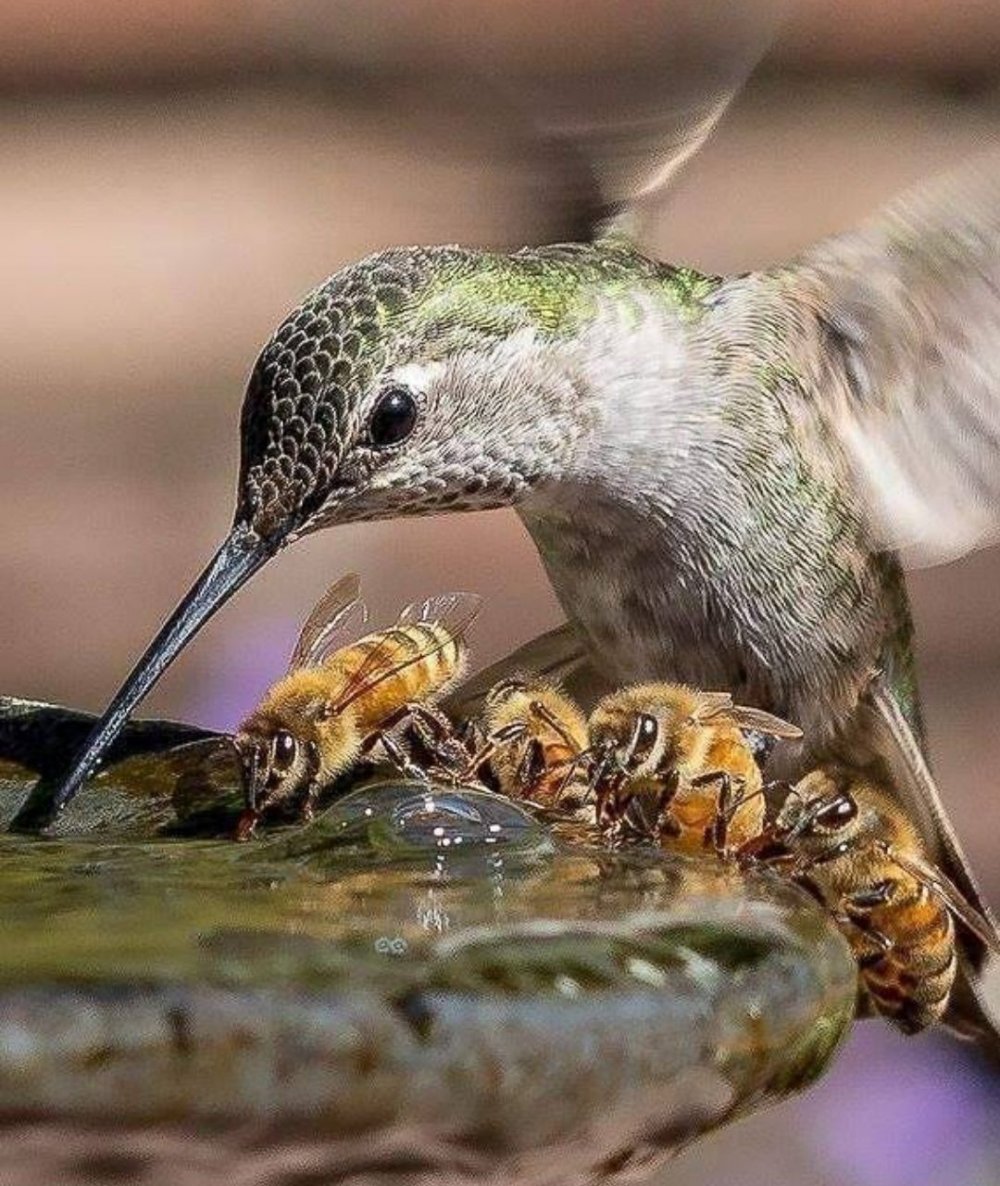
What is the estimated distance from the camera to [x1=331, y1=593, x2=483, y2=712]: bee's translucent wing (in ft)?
4.00

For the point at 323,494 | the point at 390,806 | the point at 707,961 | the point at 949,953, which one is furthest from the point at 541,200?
the point at 707,961

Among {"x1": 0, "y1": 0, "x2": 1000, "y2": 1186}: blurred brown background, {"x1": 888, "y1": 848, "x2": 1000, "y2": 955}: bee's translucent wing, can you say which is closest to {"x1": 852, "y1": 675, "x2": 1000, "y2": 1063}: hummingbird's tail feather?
{"x1": 888, "y1": 848, "x2": 1000, "y2": 955}: bee's translucent wing

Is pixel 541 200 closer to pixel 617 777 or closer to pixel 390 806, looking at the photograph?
pixel 617 777

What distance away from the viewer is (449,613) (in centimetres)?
136

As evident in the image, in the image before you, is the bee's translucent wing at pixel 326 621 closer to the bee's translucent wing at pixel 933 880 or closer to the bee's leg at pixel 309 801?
the bee's leg at pixel 309 801

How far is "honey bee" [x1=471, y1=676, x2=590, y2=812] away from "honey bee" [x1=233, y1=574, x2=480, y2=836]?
0.10 feet

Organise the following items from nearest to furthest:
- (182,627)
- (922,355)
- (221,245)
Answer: (182,627) < (922,355) < (221,245)

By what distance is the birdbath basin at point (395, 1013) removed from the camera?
61cm

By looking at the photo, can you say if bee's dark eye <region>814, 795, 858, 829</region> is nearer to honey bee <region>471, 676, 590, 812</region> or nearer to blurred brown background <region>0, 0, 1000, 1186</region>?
honey bee <region>471, 676, 590, 812</region>

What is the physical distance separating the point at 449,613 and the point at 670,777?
0.25 meters

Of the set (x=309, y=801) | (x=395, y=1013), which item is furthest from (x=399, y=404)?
(x=395, y=1013)

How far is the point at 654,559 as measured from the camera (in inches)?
63.2

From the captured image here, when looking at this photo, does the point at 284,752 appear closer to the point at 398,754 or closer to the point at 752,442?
the point at 398,754

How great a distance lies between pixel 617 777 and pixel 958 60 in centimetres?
190
